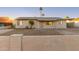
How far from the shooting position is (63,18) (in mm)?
6105

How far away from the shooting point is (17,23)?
5.87 meters

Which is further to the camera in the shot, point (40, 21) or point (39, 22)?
point (39, 22)

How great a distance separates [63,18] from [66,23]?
455mm
